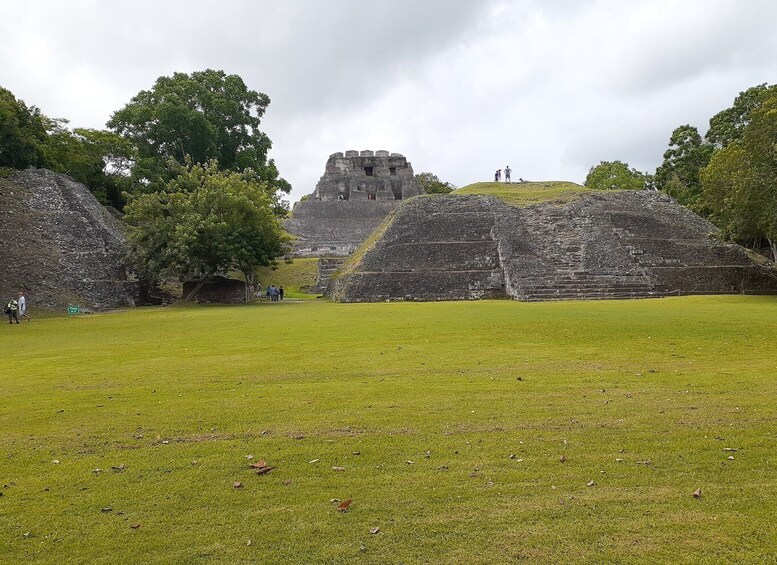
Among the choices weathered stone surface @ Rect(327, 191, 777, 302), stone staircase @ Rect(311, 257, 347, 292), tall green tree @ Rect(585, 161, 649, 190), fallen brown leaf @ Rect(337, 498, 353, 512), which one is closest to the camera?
fallen brown leaf @ Rect(337, 498, 353, 512)

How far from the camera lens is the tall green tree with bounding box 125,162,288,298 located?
23.5m

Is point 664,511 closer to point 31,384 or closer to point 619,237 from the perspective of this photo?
point 31,384

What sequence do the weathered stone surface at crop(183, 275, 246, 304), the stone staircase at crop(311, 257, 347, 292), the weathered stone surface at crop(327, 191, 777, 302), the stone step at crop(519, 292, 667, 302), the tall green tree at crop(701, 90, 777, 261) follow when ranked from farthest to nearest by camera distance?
the stone staircase at crop(311, 257, 347, 292) < the weathered stone surface at crop(183, 275, 246, 304) < the weathered stone surface at crop(327, 191, 777, 302) < the stone step at crop(519, 292, 667, 302) < the tall green tree at crop(701, 90, 777, 261)

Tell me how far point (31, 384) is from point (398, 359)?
5275 millimetres

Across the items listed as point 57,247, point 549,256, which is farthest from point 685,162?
point 57,247

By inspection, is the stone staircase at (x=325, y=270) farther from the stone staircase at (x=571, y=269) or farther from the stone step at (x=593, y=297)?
the stone step at (x=593, y=297)

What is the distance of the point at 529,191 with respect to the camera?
34.2 meters

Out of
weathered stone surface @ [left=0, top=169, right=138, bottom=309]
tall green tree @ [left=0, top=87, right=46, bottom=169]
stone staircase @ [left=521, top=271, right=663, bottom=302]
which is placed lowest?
stone staircase @ [left=521, top=271, right=663, bottom=302]

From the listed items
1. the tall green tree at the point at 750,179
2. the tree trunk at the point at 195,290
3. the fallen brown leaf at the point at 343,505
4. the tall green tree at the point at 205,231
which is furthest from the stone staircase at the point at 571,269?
the fallen brown leaf at the point at 343,505

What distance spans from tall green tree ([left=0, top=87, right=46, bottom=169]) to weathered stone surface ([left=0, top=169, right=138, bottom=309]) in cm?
148

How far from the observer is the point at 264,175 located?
122 feet

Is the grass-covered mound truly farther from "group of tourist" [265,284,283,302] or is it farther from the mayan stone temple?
"group of tourist" [265,284,283,302]

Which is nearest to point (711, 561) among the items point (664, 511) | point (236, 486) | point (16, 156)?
point (664, 511)

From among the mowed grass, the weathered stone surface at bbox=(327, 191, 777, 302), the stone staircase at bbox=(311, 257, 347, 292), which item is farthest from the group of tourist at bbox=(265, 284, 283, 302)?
the mowed grass
